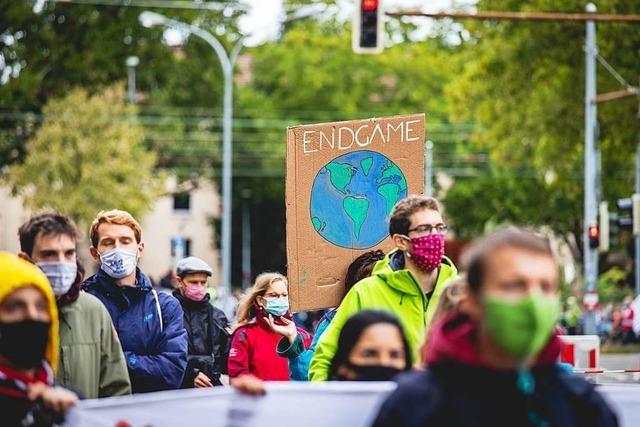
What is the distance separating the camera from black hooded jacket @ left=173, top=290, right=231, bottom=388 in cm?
981

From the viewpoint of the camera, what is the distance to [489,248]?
3740 mm

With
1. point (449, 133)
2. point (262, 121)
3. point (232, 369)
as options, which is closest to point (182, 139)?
point (262, 121)

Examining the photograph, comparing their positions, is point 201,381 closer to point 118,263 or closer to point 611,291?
point 118,263

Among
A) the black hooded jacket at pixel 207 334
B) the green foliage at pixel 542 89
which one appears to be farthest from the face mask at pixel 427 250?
the green foliage at pixel 542 89

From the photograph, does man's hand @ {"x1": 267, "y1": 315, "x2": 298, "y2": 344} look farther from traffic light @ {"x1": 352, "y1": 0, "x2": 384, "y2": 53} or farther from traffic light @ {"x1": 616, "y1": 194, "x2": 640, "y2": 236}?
traffic light @ {"x1": 616, "y1": 194, "x2": 640, "y2": 236}

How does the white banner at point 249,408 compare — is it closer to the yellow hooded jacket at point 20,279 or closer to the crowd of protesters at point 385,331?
the crowd of protesters at point 385,331

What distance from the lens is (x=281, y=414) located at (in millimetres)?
4535

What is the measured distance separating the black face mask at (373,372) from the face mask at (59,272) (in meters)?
1.37

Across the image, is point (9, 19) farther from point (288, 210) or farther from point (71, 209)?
point (288, 210)

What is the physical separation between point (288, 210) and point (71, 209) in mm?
37389

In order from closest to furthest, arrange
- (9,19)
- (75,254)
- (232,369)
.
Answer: (75,254) → (232,369) → (9,19)

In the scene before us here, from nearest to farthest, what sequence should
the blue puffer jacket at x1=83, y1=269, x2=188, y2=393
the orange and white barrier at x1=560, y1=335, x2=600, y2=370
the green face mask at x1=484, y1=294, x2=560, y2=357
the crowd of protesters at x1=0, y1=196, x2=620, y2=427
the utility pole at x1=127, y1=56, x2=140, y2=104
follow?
the green face mask at x1=484, y1=294, x2=560, y2=357, the crowd of protesters at x1=0, y1=196, x2=620, y2=427, the blue puffer jacket at x1=83, y1=269, x2=188, y2=393, the orange and white barrier at x1=560, y1=335, x2=600, y2=370, the utility pole at x1=127, y1=56, x2=140, y2=104

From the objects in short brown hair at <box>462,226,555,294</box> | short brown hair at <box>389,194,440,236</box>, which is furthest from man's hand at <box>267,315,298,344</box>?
short brown hair at <box>462,226,555,294</box>

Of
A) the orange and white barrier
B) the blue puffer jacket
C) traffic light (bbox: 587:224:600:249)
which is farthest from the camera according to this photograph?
traffic light (bbox: 587:224:600:249)
